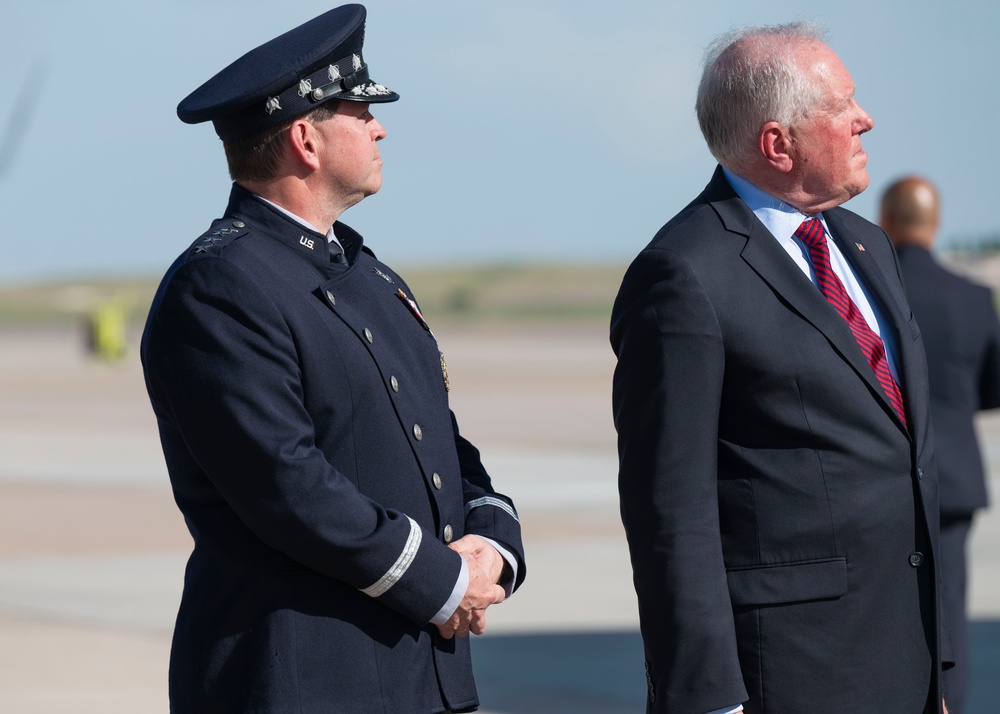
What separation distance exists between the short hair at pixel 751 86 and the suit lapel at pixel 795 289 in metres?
0.16

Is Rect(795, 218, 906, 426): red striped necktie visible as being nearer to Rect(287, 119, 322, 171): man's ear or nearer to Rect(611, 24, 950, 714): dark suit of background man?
Rect(611, 24, 950, 714): dark suit of background man

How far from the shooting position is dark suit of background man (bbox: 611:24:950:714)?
2732 millimetres

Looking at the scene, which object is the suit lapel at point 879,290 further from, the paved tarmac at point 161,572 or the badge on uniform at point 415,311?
the paved tarmac at point 161,572

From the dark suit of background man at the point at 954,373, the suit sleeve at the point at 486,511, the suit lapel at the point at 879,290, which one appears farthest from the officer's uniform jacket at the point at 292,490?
the dark suit of background man at the point at 954,373

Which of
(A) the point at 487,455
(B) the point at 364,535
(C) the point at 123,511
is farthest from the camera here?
(A) the point at 487,455

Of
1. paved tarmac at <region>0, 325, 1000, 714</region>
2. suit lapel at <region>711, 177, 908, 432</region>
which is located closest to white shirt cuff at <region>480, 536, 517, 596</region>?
suit lapel at <region>711, 177, 908, 432</region>

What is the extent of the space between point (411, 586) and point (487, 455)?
487 inches

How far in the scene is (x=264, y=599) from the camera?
267 cm

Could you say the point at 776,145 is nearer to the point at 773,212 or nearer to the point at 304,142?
the point at 773,212

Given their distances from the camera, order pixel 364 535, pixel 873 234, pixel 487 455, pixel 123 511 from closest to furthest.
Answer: pixel 364 535
pixel 873 234
pixel 123 511
pixel 487 455

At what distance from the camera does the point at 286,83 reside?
9.27ft

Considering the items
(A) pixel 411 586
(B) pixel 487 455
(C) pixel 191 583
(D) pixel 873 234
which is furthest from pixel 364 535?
(B) pixel 487 455

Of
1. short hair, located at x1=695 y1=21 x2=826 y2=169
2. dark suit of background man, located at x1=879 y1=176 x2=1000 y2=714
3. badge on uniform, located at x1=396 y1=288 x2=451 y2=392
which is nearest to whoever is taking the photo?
short hair, located at x1=695 y1=21 x2=826 y2=169

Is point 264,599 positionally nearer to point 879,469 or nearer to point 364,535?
point 364,535
